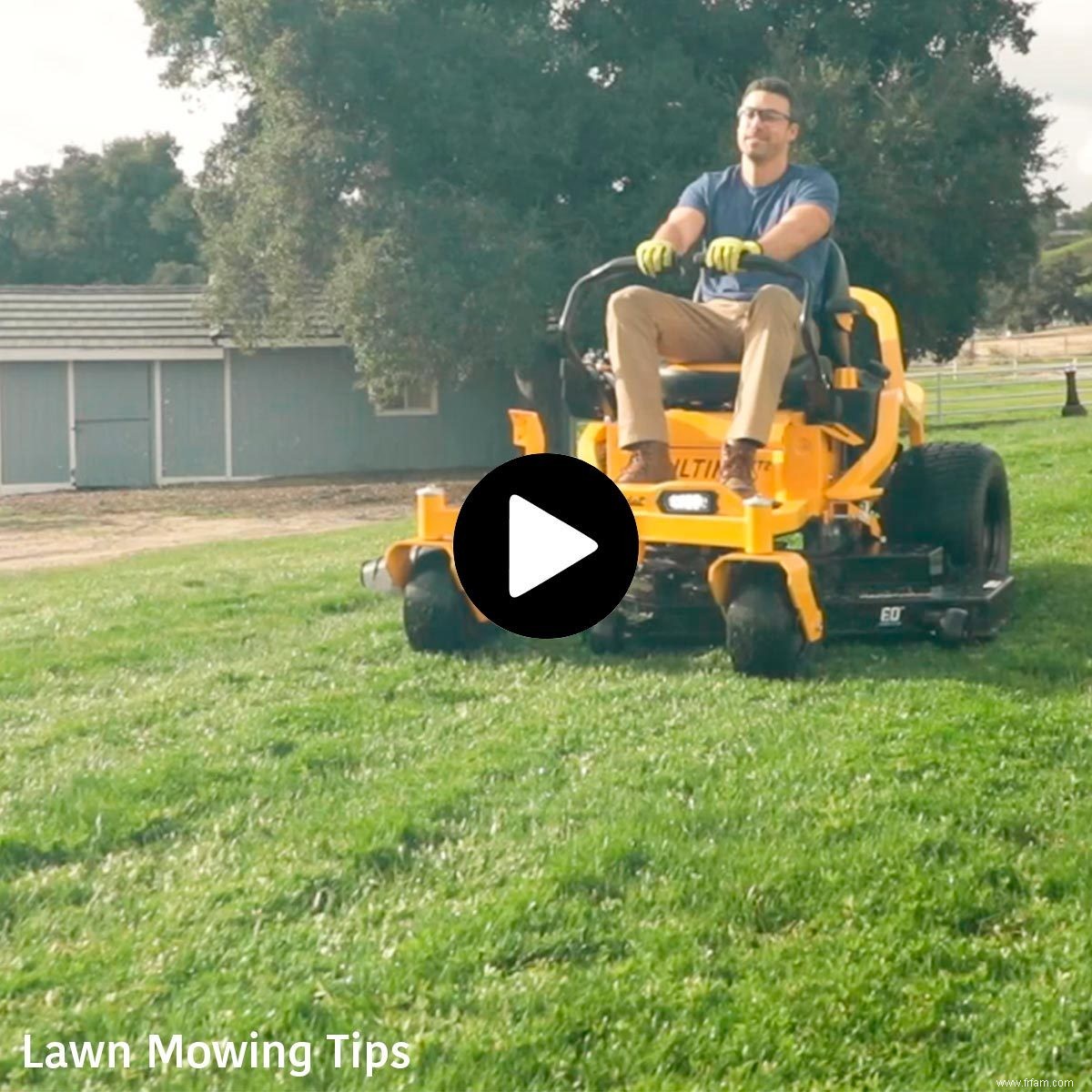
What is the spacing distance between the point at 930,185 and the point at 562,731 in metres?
20.0

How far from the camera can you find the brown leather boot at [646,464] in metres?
6.93

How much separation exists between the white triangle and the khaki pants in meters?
1.88

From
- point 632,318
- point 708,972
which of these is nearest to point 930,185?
point 632,318

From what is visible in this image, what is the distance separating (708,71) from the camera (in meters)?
25.8

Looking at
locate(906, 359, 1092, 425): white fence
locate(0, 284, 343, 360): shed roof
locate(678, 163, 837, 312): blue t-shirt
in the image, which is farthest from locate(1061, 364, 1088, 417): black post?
locate(678, 163, 837, 312): blue t-shirt

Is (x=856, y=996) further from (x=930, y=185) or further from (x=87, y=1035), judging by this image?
(x=930, y=185)

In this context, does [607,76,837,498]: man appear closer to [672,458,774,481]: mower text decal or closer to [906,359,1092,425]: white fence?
[672,458,774,481]: mower text decal

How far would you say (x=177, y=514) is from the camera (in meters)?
23.3

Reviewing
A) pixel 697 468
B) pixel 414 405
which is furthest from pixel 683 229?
pixel 414 405

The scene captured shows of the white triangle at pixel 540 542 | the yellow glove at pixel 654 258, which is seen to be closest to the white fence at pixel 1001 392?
the yellow glove at pixel 654 258

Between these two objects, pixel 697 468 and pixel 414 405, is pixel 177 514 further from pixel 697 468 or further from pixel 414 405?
pixel 697 468

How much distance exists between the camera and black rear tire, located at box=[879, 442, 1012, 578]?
8.00 meters

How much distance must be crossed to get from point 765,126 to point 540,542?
3207mm

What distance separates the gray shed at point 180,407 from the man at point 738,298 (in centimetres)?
1962
